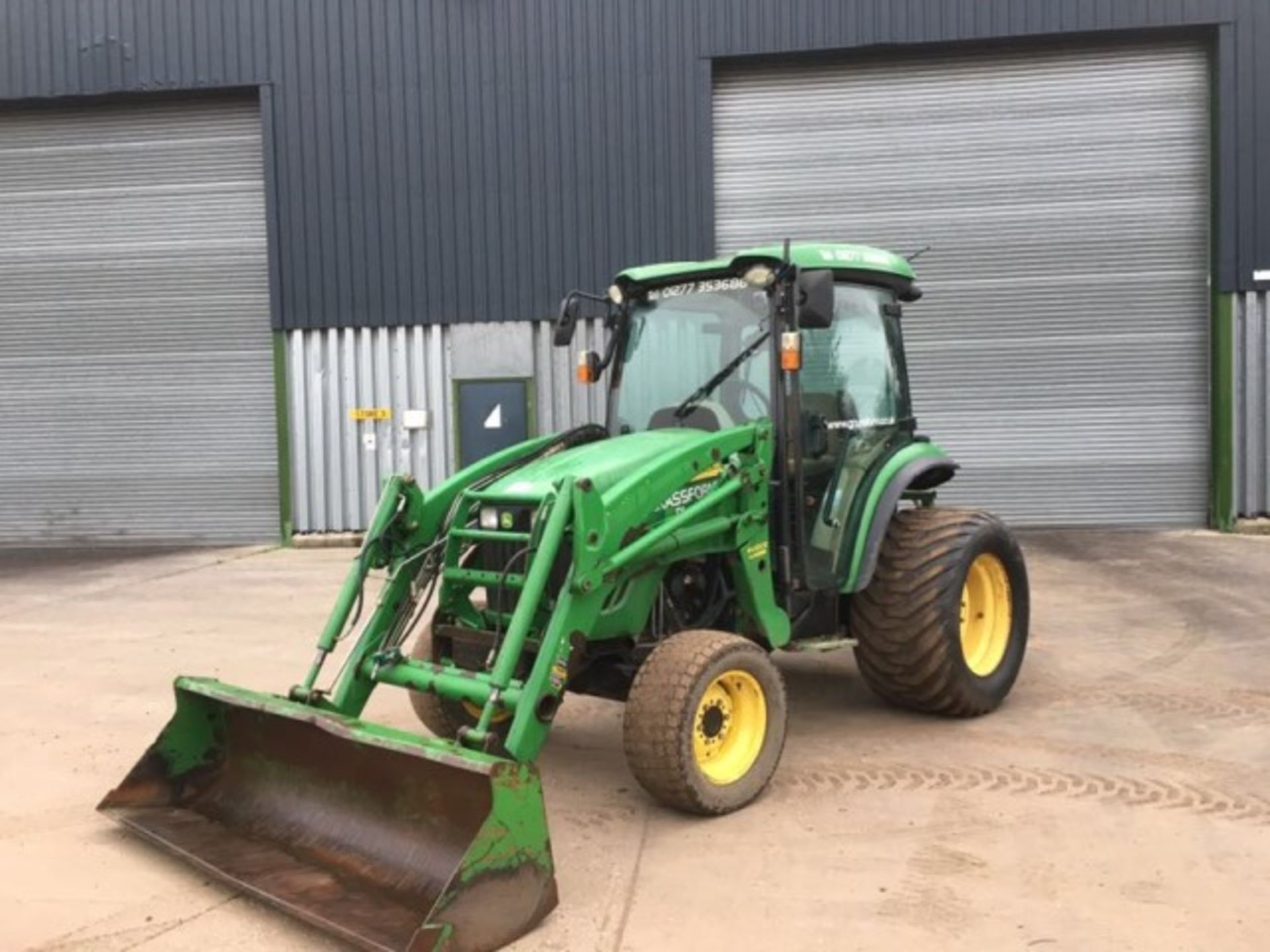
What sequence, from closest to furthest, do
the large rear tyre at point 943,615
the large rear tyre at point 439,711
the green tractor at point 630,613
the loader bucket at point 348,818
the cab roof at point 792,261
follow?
the loader bucket at point 348,818 < the green tractor at point 630,613 < the large rear tyre at point 439,711 < the cab roof at point 792,261 < the large rear tyre at point 943,615

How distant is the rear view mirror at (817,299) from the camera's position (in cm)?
478

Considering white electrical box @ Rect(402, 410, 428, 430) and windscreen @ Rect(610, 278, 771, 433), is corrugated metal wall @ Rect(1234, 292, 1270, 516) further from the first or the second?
windscreen @ Rect(610, 278, 771, 433)

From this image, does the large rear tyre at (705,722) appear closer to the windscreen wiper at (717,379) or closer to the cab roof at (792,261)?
the windscreen wiper at (717,379)

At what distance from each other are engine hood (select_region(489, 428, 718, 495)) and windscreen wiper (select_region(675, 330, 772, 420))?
0.12m

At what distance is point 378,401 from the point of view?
1403cm

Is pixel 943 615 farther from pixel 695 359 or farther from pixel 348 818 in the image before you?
pixel 348 818

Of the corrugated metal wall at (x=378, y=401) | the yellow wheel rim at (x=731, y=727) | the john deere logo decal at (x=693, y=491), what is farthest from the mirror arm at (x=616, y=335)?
the corrugated metal wall at (x=378, y=401)

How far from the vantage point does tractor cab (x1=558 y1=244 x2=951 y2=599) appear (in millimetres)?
5105

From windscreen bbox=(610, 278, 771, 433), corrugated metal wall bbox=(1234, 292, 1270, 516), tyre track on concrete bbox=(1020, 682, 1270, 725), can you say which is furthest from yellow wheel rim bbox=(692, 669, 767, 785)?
corrugated metal wall bbox=(1234, 292, 1270, 516)

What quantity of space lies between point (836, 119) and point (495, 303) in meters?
4.62

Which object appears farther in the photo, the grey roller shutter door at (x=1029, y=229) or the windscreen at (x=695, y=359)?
the grey roller shutter door at (x=1029, y=229)

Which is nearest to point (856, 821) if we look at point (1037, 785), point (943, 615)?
point (1037, 785)

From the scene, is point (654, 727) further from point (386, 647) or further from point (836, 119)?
point (836, 119)

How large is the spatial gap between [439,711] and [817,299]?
8.13 ft
